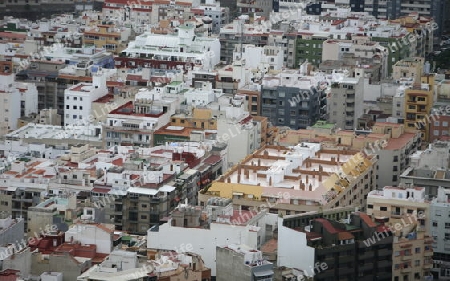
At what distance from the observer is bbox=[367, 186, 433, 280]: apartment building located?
232 ft

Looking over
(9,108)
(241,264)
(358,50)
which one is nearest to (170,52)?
(358,50)

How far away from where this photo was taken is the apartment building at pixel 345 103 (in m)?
95.9

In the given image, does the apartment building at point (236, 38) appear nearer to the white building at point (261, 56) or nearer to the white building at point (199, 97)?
the white building at point (261, 56)

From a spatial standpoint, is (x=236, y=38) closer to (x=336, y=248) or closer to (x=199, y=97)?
(x=199, y=97)

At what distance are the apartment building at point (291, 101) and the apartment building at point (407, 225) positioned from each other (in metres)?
20.3

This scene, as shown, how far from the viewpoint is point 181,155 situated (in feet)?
277

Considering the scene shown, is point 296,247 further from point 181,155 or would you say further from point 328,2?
point 328,2

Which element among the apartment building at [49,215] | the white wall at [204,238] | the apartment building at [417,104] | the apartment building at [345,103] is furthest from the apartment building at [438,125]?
the apartment building at [49,215]

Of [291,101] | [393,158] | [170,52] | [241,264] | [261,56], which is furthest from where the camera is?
[170,52]

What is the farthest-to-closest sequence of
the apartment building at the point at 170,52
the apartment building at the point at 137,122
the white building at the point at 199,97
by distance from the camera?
the apartment building at the point at 170,52
the white building at the point at 199,97
the apartment building at the point at 137,122

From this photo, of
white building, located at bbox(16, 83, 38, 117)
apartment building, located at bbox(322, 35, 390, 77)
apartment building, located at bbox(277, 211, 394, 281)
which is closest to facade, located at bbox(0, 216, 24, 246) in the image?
apartment building, located at bbox(277, 211, 394, 281)

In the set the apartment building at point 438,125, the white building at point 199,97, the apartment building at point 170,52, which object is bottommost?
the apartment building at point 438,125

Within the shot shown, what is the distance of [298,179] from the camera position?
7962cm

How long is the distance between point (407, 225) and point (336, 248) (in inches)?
204
